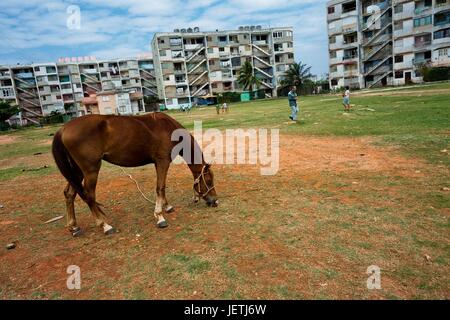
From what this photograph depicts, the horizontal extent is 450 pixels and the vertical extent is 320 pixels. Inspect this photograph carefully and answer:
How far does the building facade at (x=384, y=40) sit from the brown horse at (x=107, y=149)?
2530 inches

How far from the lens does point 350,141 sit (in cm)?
1184

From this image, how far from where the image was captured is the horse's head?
654 centimetres

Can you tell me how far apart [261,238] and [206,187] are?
2053mm

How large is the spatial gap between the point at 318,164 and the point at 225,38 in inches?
3223

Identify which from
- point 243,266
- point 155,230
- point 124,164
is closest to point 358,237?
point 243,266

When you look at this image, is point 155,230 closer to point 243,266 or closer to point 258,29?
point 243,266

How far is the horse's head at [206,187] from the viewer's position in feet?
21.4

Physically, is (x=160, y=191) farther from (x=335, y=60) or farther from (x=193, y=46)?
(x=193, y=46)

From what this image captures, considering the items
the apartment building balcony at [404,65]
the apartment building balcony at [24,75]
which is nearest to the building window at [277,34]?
the apartment building balcony at [404,65]

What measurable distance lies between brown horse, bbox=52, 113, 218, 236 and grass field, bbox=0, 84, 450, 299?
534 mm

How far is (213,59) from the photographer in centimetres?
8319

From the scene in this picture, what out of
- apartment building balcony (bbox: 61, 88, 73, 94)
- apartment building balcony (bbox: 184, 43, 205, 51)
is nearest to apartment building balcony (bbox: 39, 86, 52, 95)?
apartment building balcony (bbox: 61, 88, 73, 94)

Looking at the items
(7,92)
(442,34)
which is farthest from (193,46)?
(442,34)

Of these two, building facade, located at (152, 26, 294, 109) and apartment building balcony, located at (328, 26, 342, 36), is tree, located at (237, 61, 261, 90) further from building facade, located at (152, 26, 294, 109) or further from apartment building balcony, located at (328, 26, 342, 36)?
apartment building balcony, located at (328, 26, 342, 36)
